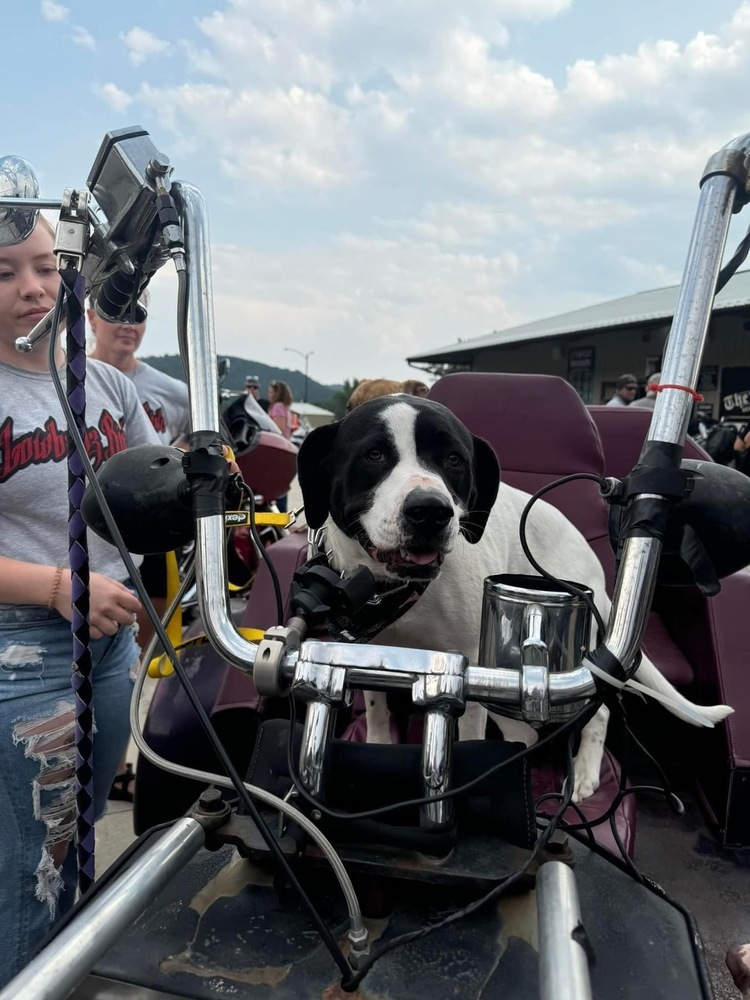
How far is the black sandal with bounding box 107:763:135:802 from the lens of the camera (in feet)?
8.45

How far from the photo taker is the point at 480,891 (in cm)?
60

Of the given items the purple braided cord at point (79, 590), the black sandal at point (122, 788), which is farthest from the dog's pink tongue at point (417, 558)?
the black sandal at point (122, 788)

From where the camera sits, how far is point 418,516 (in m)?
1.12

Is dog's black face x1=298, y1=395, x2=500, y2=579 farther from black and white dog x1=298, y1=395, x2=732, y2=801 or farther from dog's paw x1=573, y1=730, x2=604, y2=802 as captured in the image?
dog's paw x1=573, y1=730, x2=604, y2=802

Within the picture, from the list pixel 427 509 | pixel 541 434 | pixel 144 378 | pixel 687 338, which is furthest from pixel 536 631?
pixel 144 378

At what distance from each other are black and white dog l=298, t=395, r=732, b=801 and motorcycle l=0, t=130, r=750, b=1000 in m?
0.40

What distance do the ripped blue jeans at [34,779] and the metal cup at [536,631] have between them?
93 cm

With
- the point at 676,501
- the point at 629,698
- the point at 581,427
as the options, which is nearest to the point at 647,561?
the point at 676,501

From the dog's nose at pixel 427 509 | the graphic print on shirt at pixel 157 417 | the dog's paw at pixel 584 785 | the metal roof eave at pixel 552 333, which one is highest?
the metal roof eave at pixel 552 333

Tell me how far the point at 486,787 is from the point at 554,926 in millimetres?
144

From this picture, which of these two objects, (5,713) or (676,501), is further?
(5,713)

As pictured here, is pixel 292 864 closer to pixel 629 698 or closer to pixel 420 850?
pixel 420 850

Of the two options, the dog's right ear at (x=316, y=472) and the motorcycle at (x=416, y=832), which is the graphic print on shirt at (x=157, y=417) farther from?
the motorcycle at (x=416, y=832)

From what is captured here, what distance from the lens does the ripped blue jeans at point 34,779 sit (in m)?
1.23
